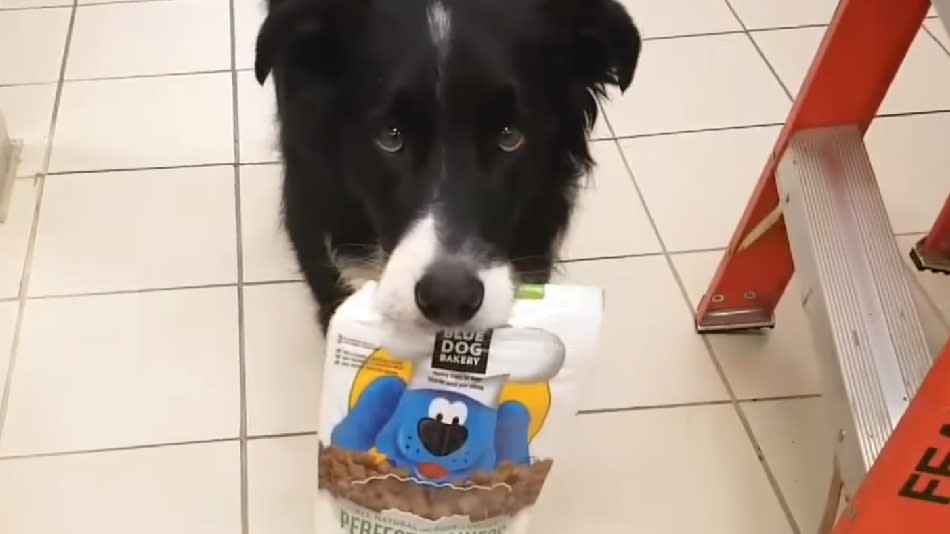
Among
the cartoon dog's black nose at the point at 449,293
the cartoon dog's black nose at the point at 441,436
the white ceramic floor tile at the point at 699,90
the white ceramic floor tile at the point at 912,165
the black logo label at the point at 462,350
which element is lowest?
the cartoon dog's black nose at the point at 441,436

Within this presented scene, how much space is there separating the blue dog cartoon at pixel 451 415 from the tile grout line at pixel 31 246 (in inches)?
29.3

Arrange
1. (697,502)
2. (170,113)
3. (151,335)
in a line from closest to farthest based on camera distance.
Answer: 1. (697,502)
2. (151,335)
3. (170,113)

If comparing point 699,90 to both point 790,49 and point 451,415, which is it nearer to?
point 790,49

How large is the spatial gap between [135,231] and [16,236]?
8.8 inches

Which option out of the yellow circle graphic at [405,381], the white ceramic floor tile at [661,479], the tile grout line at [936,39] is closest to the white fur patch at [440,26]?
the yellow circle graphic at [405,381]

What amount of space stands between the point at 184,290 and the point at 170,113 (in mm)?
577

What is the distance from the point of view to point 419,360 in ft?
4.03

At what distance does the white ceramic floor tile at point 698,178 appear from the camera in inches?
80.8

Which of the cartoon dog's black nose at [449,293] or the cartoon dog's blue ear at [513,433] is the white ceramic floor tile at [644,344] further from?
the cartoon dog's black nose at [449,293]

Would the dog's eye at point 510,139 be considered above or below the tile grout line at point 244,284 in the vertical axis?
above

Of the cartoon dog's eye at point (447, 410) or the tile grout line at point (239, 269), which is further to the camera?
the tile grout line at point (239, 269)

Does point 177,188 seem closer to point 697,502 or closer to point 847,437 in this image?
point 697,502

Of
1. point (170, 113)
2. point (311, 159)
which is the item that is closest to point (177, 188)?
point (170, 113)

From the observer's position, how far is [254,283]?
193 cm
